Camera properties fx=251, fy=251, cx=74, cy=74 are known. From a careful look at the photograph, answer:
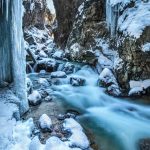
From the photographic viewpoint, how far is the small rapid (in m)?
4.90

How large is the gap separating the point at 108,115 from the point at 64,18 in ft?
55.2

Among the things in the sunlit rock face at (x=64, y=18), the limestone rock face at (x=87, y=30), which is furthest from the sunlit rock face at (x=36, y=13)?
the limestone rock face at (x=87, y=30)

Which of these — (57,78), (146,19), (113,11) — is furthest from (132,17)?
(57,78)

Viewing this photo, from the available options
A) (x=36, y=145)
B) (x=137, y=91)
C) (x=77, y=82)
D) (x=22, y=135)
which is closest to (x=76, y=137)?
(x=36, y=145)

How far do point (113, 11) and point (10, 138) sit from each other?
9.14 m

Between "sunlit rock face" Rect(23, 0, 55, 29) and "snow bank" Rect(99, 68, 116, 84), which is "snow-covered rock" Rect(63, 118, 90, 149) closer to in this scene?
"snow bank" Rect(99, 68, 116, 84)

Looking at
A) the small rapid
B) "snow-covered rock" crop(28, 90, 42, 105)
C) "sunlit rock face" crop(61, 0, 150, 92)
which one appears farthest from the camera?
"sunlit rock face" crop(61, 0, 150, 92)

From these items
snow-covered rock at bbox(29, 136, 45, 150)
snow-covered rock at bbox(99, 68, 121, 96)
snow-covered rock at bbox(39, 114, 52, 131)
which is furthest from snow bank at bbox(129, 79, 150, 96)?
snow-covered rock at bbox(29, 136, 45, 150)

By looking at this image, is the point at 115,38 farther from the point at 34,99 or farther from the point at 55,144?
the point at 55,144

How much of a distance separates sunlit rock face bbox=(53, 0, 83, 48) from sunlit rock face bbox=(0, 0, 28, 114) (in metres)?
15.4

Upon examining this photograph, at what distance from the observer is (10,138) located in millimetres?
4062

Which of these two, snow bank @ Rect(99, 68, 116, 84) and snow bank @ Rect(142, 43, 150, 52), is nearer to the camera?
snow bank @ Rect(142, 43, 150, 52)

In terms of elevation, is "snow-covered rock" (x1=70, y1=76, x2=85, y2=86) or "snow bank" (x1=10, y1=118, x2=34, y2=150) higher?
"snow-covered rock" (x1=70, y1=76, x2=85, y2=86)

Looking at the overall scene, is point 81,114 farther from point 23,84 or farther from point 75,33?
point 75,33
